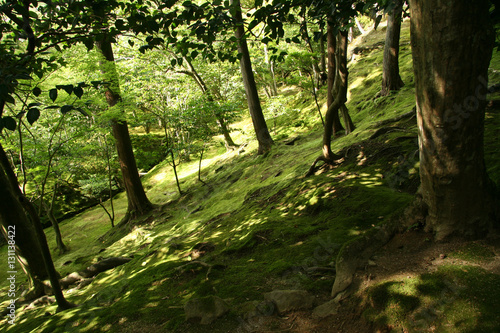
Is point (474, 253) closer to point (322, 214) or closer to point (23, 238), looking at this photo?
point (322, 214)

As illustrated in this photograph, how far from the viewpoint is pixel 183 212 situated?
10.6 m

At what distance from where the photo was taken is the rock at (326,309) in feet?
7.45

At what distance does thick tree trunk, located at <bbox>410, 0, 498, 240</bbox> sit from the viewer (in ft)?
6.03

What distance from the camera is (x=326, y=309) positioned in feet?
7.61

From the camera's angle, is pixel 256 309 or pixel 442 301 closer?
pixel 442 301

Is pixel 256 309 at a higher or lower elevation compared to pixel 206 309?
lower

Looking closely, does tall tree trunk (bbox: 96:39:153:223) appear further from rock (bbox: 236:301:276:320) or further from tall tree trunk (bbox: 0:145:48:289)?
rock (bbox: 236:301:276:320)

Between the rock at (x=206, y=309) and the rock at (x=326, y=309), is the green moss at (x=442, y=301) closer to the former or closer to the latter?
the rock at (x=326, y=309)

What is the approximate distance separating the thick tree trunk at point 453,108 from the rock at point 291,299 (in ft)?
4.00

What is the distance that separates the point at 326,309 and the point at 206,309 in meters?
1.05

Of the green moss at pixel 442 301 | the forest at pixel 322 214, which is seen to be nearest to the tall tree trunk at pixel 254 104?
the forest at pixel 322 214

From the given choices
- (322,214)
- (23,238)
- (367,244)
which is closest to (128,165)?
(23,238)

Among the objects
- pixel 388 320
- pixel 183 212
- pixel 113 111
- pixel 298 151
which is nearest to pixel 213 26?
pixel 388 320

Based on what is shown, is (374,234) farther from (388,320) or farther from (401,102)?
(401,102)
